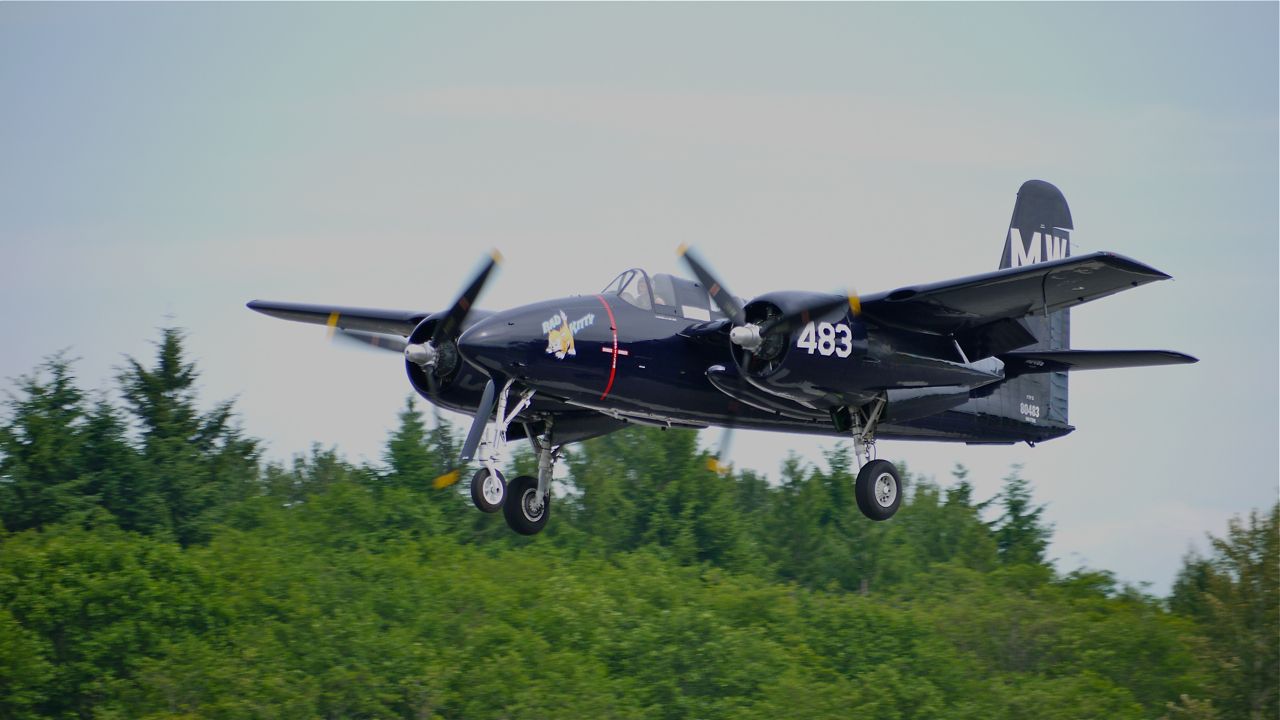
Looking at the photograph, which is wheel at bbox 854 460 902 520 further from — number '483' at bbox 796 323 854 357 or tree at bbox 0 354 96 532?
tree at bbox 0 354 96 532

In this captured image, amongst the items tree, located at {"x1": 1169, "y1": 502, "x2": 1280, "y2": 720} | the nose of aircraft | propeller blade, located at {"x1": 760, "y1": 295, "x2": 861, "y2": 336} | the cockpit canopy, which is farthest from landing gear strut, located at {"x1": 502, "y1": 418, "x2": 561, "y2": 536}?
tree, located at {"x1": 1169, "y1": 502, "x2": 1280, "y2": 720}

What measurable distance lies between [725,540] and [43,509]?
86.9ft

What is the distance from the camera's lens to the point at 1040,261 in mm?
27094

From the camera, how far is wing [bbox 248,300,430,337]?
82.5ft

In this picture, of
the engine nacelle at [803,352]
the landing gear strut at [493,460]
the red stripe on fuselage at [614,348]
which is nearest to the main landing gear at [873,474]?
the engine nacelle at [803,352]

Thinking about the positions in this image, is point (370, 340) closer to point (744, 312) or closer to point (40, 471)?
point (744, 312)

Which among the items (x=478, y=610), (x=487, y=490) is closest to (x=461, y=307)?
(x=487, y=490)

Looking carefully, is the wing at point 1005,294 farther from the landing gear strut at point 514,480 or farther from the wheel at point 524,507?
the wheel at point 524,507

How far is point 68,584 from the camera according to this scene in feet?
147

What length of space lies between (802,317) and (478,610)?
2961 centimetres

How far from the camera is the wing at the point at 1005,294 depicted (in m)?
20.5

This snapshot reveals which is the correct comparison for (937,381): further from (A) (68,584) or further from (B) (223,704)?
(A) (68,584)

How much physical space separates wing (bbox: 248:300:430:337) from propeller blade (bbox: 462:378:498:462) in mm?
3639

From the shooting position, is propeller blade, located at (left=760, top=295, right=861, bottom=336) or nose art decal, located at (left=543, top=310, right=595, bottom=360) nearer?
nose art decal, located at (left=543, top=310, right=595, bottom=360)
